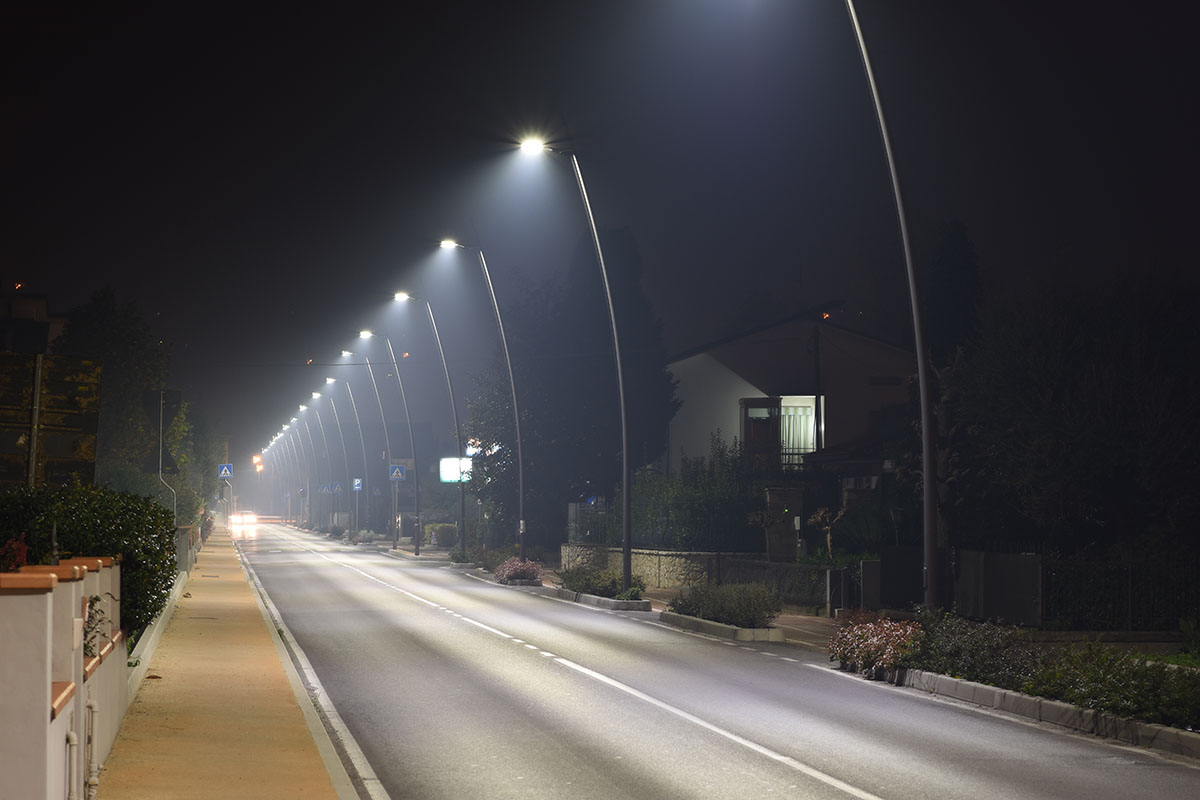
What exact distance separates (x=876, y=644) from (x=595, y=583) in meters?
17.9

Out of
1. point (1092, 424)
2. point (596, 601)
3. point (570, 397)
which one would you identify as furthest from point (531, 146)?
point (570, 397)

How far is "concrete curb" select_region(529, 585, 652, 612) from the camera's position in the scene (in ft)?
108

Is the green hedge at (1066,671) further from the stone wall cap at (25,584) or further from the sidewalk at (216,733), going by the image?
the stone wall cap at (25,584)

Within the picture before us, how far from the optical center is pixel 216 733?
12.9 metres

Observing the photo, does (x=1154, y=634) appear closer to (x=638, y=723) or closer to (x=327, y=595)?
(x=638, y=723)

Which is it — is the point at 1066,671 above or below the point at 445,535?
above

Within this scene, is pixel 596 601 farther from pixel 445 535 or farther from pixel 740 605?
pixel 445 535

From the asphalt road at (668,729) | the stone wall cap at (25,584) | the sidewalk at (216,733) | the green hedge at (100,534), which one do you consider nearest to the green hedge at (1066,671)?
the asphalt road at (668,729)

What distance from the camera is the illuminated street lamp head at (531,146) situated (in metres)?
29.0

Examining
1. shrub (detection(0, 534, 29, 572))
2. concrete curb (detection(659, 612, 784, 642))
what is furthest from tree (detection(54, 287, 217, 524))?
shrub (detection(0, 534, 29, 572))

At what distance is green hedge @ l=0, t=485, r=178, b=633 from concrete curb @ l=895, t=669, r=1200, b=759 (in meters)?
9.55

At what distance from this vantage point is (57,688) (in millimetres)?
7836

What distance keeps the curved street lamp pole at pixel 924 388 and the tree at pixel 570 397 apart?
41757mm

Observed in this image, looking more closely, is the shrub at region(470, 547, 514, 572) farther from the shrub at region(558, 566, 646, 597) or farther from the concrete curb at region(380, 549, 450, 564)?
the shrub at region(558, 566, 646, 597)
